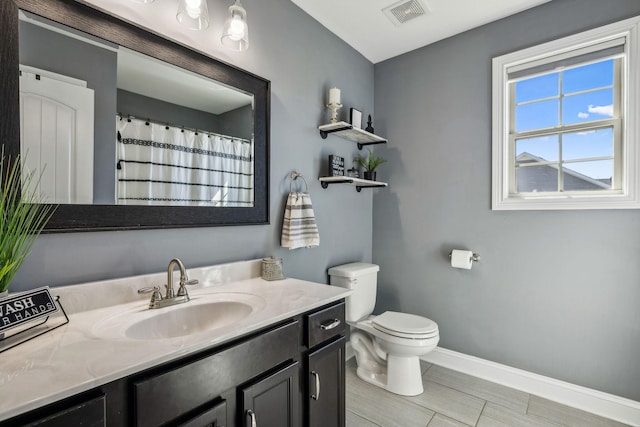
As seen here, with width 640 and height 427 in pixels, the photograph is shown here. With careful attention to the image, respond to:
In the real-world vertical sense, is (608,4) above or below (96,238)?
above

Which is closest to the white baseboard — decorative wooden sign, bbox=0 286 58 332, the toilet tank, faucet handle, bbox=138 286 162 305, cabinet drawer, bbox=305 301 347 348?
the toilet tank

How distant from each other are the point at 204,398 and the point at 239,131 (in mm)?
1287

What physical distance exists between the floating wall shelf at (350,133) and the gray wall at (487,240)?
24 centimetres

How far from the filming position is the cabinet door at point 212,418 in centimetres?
86

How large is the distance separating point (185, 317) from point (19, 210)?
0.66m

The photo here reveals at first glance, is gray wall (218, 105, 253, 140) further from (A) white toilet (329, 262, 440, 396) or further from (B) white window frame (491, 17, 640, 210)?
(B) white window frame (491, 17, 640, 210)

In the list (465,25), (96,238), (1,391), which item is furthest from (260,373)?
(465,25)

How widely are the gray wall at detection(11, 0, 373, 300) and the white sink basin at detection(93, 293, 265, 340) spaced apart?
0.79 feet

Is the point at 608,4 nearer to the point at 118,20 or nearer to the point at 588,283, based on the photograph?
the point at 588,283

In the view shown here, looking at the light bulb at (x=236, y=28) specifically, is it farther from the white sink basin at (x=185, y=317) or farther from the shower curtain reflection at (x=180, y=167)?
the white sink basin at (x=185, y=317)

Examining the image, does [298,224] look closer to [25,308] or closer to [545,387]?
[25,308]

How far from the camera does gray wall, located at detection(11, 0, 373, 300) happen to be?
1189mm

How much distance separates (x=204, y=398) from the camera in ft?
2.95

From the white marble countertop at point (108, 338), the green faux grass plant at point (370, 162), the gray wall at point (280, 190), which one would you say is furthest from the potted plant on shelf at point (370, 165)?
the white marble countertop at point (108, 338)
